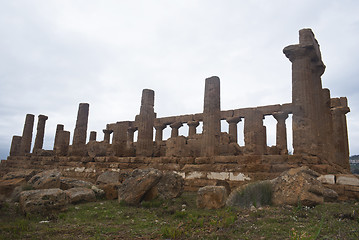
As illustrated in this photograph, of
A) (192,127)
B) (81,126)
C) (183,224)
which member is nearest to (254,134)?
(192,127)

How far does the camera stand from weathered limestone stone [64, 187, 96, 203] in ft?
24.9

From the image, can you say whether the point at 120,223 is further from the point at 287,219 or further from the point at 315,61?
the point at 315,61

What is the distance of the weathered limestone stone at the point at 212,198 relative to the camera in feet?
21.2

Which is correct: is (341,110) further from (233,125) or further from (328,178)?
(328,178)

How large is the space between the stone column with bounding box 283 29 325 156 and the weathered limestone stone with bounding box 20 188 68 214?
9236mm

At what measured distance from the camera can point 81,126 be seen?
1881 cm

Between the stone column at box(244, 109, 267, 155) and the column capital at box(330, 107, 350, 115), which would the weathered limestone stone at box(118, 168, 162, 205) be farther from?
the column capital at box(330, 107, 350, 115)

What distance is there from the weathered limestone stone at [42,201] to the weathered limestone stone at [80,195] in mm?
1120

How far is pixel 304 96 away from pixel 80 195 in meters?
9.79

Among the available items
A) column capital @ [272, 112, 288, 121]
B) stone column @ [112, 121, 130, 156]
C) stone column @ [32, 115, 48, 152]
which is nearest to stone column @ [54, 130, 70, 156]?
stone column @ [112, 121, 130, 156]

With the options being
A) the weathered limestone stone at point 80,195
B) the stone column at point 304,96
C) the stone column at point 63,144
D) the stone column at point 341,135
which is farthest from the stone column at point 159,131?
the weathered limestone stone at point 80,195

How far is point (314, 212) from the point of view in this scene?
5609 millimetres

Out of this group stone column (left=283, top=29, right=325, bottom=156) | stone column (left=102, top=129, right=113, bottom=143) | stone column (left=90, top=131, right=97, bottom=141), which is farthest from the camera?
stone column (left=90, top=131, right=97, bottom=141)

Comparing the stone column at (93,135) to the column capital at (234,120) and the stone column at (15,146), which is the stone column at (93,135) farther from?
the column capital at (234,120)
